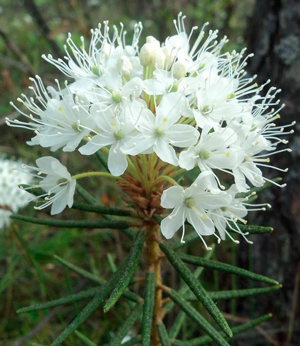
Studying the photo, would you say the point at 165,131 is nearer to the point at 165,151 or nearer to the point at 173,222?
the point at 165,151

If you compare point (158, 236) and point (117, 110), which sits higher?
point (117, 110)

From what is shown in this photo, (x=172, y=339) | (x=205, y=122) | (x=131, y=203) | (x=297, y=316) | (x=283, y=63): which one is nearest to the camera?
(x=205, y=122)

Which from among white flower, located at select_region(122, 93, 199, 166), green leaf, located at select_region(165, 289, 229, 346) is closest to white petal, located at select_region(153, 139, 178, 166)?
white flower, located at select_region(122, 93, 199, 166)

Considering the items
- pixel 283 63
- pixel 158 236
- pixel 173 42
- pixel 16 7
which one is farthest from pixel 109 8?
pixel 158 236

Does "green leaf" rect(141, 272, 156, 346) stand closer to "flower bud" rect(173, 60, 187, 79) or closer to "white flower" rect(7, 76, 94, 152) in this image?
"white flower" rect(7, 76, 94, 152)

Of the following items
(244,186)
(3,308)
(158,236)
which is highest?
(244,186)

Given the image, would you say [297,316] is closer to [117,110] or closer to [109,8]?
[117,110]
